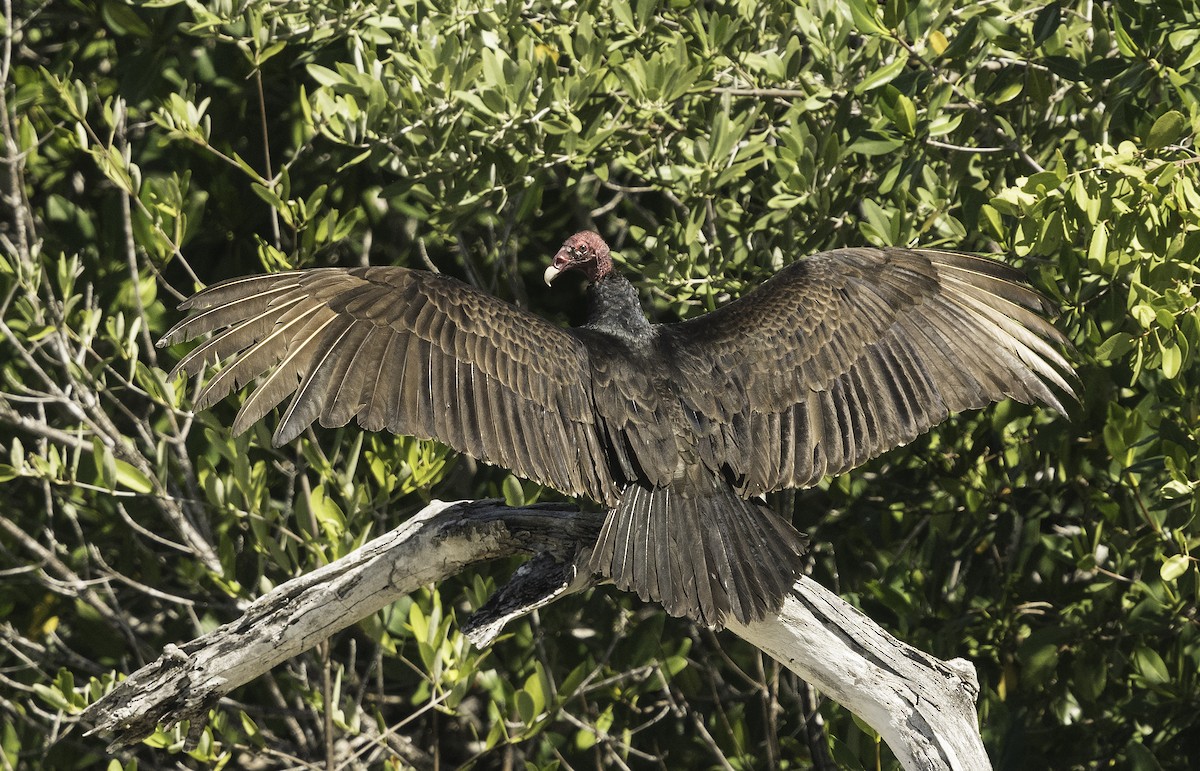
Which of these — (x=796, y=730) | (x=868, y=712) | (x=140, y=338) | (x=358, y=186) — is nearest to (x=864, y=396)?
(x=868, y=712)

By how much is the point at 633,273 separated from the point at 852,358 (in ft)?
2.93

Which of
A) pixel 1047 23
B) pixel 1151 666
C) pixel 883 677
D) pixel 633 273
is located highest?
pixel 1047 23

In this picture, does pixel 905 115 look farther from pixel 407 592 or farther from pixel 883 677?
pixel 407 592

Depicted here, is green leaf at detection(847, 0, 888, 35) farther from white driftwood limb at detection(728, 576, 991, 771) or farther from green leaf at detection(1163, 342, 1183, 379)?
white driftwood limb at detection(728, 576, 991, 771)

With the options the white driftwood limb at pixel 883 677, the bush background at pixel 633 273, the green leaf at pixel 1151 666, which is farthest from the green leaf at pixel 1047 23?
the green leaf at pixel 1151 666

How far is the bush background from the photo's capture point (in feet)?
11.2

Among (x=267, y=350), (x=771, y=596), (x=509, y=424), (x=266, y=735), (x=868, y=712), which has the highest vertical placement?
(x=267, y=350)

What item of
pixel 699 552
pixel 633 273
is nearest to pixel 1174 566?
pixel 699 552

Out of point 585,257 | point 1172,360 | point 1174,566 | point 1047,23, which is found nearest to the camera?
point 1172,360

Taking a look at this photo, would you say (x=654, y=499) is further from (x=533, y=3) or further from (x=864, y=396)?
(x=533, y=3)

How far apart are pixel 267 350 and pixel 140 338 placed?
1.54 metres

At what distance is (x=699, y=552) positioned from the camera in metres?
2.95

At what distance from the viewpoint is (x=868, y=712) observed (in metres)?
2.77

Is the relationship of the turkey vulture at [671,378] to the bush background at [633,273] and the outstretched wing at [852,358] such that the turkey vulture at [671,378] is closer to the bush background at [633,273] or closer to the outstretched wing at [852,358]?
the outstretched wing at [852,358]
